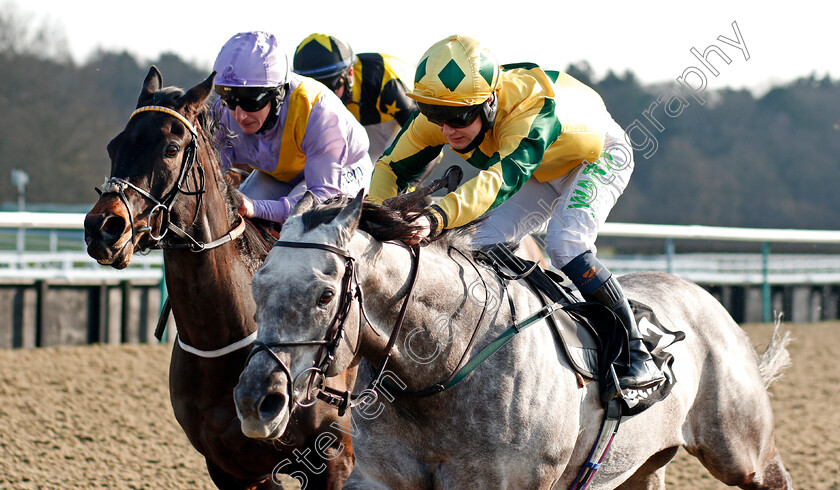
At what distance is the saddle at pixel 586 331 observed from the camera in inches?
102

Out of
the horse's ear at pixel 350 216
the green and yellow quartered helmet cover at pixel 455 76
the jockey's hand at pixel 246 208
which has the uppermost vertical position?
the green and yellow quartered helmet cover at pixel 455 76

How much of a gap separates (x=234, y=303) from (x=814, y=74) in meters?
48.0

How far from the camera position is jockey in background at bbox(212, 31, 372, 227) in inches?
123

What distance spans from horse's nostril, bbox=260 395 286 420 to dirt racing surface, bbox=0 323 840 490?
104 inches

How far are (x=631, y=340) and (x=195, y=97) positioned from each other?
5.43 ft

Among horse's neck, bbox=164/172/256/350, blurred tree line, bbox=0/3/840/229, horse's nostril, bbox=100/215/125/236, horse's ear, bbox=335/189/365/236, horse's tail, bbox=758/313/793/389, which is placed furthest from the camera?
blurred tree line, bbox=0/3/840/229

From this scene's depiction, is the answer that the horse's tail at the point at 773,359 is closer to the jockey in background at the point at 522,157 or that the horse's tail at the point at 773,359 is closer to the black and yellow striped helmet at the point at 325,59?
the jockey in background at the point at 522,157

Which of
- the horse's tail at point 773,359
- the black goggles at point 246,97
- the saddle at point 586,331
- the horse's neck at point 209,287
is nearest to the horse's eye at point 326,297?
the saddle at point 586,331

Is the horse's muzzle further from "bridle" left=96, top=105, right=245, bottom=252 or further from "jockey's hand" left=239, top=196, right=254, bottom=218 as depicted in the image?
"jockey's hand" left=239, top=196, right=254, bottom=218

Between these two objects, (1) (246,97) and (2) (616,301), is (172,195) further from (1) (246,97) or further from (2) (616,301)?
(2) (616,301)

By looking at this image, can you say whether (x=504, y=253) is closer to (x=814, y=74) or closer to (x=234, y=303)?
(x=234, y=303)

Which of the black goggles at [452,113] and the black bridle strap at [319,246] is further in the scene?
the black goggles at [452,113]

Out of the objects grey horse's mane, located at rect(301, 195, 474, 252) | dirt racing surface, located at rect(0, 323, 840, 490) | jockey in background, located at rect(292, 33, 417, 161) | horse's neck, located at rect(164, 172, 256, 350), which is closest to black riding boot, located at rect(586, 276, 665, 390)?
grey horse's mane, located at rect(301, 195, 474, 252)

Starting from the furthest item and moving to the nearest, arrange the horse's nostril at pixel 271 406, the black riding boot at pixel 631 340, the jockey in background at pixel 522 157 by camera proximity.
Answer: the black riding boot at pixel 631 340, the jockey in background at pixel 522 157, the horse's nostril at pixel 271 406
